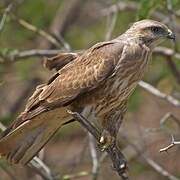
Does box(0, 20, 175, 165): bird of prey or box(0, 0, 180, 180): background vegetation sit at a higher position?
box(0, 20, 175, 165): bird of prey

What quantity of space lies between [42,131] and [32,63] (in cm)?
277

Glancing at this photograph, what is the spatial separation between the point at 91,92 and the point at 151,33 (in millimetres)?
518

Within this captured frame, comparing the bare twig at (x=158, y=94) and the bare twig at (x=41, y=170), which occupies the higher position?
the bare twig at (x=41, y=170)

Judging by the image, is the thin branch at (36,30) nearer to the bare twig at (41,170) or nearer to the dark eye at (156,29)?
the bare twig at (41,170)

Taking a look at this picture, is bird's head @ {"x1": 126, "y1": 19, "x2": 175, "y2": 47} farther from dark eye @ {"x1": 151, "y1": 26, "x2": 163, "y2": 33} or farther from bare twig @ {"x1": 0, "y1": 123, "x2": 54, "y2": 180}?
bare twig @ {"x1": 0, "y1": 123, "x2": 54, "y2": 180}

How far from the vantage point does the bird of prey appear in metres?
4.59

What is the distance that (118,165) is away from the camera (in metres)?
4.34

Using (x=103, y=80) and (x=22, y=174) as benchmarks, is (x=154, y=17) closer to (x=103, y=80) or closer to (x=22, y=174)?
(x=22, y=174)

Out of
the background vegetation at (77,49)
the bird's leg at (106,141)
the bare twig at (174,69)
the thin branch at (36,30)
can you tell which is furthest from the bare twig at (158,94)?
the bird's leg at (106,141)

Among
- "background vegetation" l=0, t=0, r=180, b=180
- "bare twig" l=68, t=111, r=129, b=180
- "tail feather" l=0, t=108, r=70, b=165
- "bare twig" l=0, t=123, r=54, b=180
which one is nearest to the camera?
"bare twig" l=68, t=111, r=129, b=180

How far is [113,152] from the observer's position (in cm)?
442

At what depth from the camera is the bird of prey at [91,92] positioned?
15.0 ft

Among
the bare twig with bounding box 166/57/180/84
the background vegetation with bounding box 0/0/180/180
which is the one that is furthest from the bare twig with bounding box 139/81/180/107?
the bare twig with bounding box 166/57/180/84

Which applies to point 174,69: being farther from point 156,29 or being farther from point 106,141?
point 106,141
